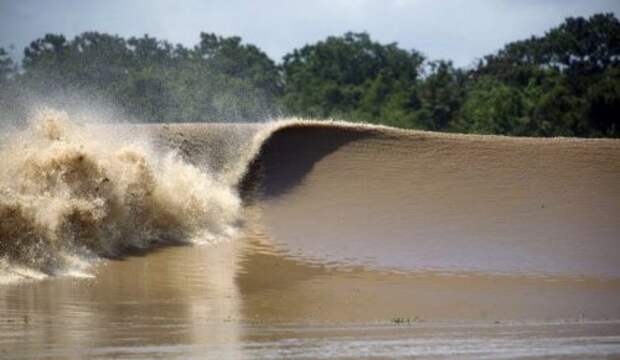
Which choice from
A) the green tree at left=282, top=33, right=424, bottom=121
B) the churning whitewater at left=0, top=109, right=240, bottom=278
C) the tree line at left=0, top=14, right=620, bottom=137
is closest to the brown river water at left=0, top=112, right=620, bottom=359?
the churning whitewater at left=0, top=109, right=240, bottom=278

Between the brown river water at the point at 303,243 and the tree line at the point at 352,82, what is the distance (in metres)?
13.8

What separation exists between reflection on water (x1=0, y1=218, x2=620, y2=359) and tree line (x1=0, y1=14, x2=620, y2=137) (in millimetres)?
18589

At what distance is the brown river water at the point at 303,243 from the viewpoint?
945cm

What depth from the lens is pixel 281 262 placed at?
14.1m

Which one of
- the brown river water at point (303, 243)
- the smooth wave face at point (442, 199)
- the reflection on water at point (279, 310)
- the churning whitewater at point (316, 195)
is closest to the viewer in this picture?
the reflection on water at point (279, 310)

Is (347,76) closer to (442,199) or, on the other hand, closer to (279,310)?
(442,199)

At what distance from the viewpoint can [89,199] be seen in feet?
46.1

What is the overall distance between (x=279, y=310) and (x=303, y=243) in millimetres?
4379

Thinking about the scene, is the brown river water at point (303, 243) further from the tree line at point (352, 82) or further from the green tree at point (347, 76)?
the green tree at point (347, 76)

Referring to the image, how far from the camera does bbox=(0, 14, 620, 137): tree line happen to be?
38562mm

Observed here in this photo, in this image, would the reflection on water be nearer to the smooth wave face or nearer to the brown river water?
the brown river water

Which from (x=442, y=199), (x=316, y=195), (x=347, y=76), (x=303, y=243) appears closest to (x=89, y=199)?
(x=303, y=243)

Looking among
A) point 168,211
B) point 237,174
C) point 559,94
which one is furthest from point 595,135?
point 168,211

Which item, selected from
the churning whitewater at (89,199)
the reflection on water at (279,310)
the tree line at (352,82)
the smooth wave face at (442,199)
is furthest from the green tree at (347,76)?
the reflection on water at (279,310)
